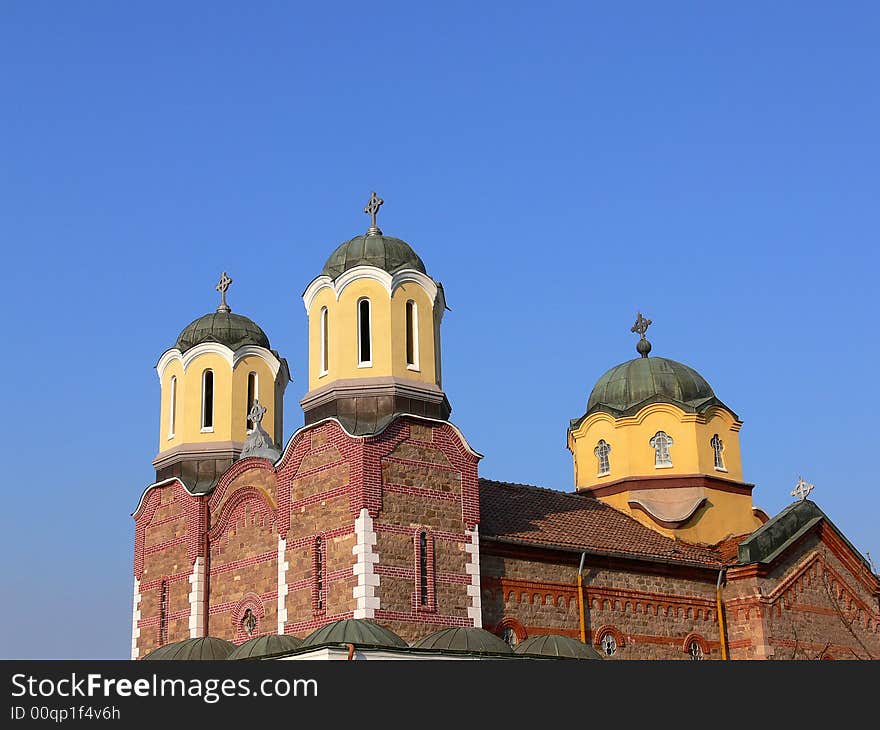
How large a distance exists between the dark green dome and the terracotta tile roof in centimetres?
605

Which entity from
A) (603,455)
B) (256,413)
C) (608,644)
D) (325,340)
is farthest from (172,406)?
(603,455)

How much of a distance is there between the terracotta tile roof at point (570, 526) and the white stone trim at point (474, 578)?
81 cm

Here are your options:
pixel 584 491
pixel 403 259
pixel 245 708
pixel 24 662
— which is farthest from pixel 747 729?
pixel 584 491

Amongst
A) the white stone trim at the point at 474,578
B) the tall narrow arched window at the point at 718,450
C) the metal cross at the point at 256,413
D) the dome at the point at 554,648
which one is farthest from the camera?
the tall narrow arched window at the point at 718,450

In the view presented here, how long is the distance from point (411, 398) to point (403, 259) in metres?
3.35

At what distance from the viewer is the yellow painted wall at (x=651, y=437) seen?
36.4m

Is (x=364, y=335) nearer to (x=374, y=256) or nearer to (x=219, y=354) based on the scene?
(x=374, y=256)

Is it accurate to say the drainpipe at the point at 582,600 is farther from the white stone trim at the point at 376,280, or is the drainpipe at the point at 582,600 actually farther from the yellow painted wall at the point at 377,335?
the white stone trim at the point at 376,280

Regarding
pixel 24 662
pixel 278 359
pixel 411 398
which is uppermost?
pixel 278 359

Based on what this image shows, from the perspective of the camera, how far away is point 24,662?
14375mm

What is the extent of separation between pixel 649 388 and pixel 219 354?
1346 centimetres

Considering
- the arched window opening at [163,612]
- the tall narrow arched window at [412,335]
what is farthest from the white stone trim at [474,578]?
the arched window opening at [163,612]

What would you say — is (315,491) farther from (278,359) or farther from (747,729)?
(747,729)

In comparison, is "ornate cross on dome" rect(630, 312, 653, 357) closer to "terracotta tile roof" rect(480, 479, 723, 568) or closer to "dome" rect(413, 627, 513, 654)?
"terracotta tile roof" rect(480, 479, 723, 568)
